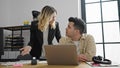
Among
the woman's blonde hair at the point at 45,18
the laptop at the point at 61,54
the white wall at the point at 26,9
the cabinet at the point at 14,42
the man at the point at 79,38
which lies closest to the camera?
the laptop at the point at 61,54

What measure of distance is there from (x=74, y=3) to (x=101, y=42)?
3.45 ft

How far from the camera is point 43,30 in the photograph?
2.71 metres

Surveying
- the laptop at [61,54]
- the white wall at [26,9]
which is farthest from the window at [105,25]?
the laptop at [61,54]

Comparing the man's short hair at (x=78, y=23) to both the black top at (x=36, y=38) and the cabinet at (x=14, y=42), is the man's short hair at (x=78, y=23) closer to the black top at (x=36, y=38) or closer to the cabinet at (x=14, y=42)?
the black top at (x=36, y=38)

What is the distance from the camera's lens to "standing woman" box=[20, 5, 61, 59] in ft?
8.59

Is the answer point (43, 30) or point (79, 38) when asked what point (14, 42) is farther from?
point (79, 38)

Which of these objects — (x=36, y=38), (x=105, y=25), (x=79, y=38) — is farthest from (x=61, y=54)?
(x=105, y=25)

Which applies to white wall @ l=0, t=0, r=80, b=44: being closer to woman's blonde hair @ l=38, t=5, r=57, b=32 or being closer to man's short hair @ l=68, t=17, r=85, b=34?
woman's blonde hair @ l=38, t=5, r=57, b=32

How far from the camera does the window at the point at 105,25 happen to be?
3938mm

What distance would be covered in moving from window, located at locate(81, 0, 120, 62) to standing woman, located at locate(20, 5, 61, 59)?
Result: 1513mm

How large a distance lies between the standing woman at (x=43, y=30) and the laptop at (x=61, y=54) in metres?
1.06

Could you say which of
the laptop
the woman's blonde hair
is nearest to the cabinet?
the woman's blonde hair

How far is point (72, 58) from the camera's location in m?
Result: 1.53

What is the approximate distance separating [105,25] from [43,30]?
6.02ft
